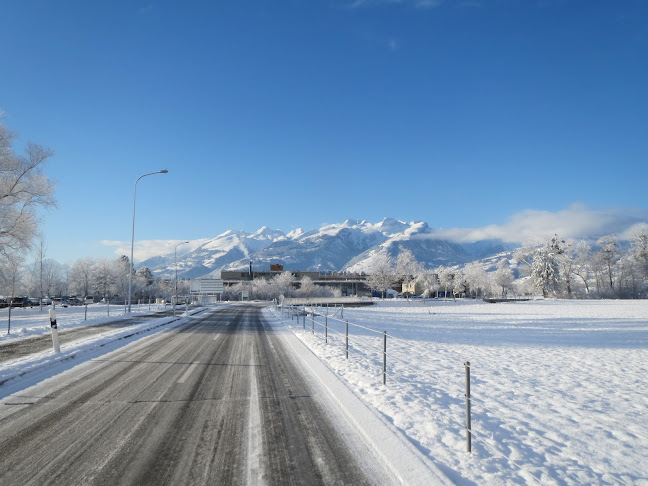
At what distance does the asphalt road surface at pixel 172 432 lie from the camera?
155 inches

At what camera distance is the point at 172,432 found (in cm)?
513

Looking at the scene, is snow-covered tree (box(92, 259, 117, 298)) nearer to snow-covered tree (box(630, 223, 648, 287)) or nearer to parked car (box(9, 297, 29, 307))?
parked car (box(9, 297, 29, 307))

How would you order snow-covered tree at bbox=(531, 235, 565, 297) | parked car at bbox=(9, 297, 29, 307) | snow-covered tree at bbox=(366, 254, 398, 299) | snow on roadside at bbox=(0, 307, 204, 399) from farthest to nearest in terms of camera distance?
snow-covered tree at bbox=(366, 254, 398, 299), snow-covered tree at bbox=(531, 235, 565, 297), parked car at bbox=(9, 297, 29, 307), snow on roadside at bbox=(0, 307, 204, 399)

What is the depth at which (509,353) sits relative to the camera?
14383mm

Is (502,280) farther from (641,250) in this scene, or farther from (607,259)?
(641,250)

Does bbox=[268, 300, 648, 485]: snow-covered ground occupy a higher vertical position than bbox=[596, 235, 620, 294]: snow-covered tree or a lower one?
lower

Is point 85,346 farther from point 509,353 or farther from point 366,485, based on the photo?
point 509,353

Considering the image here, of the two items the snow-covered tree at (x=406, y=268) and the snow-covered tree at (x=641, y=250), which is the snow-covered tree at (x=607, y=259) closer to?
the snow-covered tree at (x=641, y=250)

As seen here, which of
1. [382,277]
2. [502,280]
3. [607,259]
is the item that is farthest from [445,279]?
[607,259]

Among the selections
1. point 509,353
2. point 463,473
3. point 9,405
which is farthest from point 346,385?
point 509,353

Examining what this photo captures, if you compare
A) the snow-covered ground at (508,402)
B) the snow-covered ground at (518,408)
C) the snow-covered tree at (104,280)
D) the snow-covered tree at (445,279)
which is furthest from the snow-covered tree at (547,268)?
the snow-covered tree at (104,280)

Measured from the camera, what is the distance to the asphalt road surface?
3949 mm

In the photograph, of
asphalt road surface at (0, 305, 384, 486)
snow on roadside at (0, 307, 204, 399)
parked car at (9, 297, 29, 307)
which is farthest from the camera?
parked car at (9, 297, 29, 307)

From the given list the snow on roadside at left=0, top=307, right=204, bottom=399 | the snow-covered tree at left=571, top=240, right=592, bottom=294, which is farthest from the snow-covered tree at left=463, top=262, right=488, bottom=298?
the snow on roadside at left=0, top=307, right=204, bottom=399
